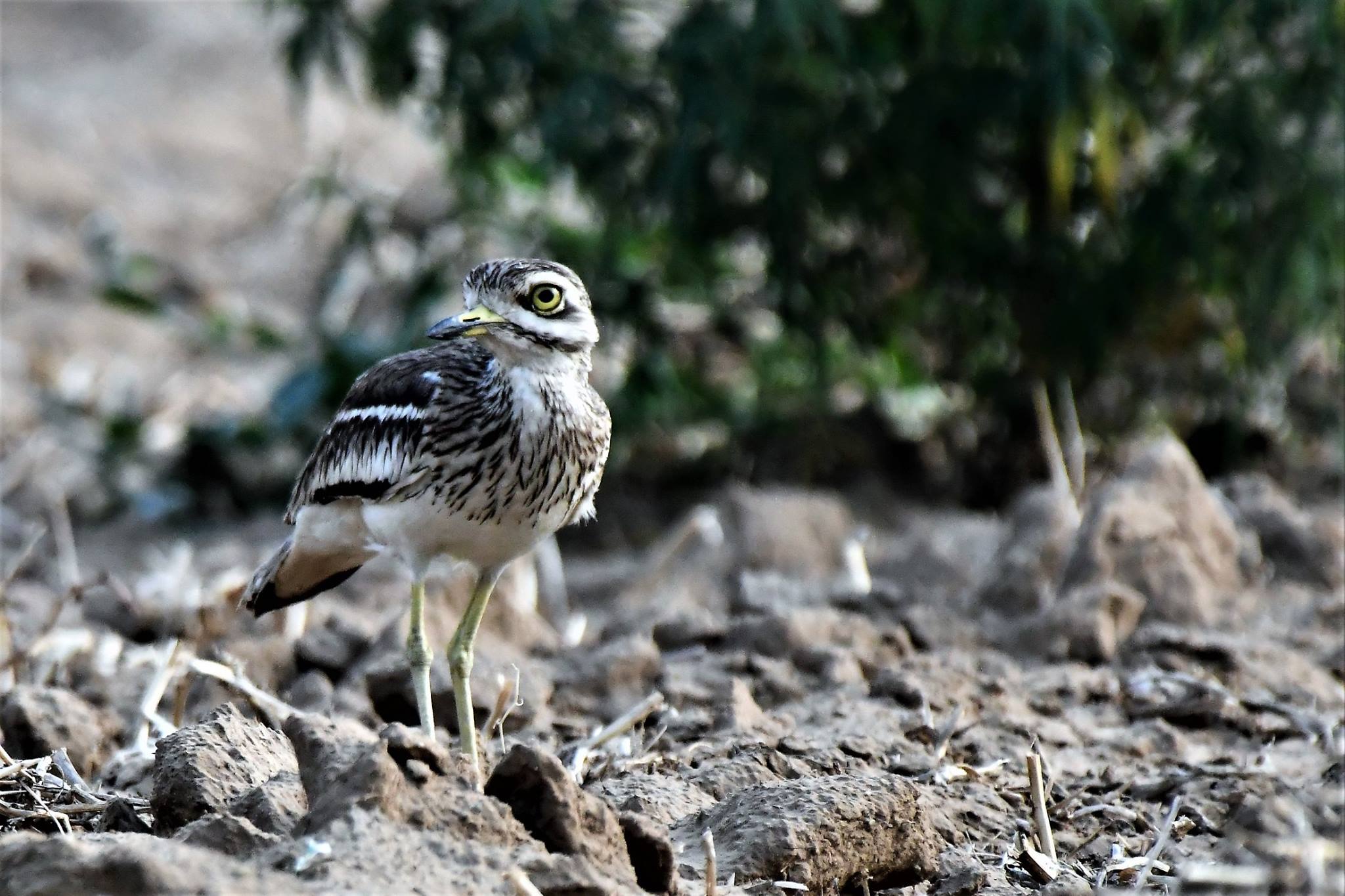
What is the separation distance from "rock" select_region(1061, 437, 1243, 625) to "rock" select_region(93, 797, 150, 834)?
301 cm

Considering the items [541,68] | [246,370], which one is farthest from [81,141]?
[541,68]

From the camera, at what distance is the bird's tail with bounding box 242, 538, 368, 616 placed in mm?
4672

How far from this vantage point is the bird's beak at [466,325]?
3986mm

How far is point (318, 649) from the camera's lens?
5.06m

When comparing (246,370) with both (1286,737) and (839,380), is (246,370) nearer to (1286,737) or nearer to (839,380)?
(839,380)

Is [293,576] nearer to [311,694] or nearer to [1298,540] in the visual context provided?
[311,694]

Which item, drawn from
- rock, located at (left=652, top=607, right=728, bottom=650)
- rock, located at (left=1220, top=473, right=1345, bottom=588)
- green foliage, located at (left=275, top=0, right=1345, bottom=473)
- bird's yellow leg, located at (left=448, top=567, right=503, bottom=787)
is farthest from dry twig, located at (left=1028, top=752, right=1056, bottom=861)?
green foliage, located at (left=275, top=0, right=1345, bottom=473)

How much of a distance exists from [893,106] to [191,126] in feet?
26.0

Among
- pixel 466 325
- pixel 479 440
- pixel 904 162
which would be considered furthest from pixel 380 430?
pixel 904 162

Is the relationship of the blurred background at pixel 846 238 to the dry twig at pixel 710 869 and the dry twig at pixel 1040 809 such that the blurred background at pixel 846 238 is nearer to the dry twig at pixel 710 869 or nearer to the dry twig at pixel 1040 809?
the dry twig at pixel 1040 809

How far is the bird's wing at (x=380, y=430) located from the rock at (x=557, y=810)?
4.03ft

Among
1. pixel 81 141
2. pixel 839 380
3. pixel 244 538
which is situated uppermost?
pixel 81 141

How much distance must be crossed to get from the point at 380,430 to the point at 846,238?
129 inches

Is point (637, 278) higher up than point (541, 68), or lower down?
lower down
